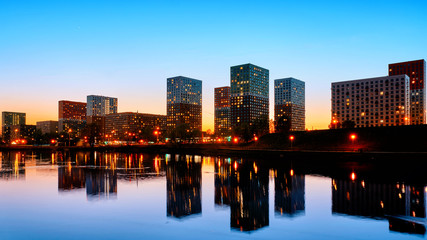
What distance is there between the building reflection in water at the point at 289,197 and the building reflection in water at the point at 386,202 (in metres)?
2.23

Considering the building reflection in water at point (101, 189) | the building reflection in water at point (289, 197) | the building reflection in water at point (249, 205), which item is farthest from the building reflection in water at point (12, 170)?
the building reflection in water at point (289, 197)

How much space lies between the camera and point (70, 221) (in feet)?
53.6

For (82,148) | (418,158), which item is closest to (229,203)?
(418,158)

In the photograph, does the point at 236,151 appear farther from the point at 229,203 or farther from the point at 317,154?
the point at 229,203

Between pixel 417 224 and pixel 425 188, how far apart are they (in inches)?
518

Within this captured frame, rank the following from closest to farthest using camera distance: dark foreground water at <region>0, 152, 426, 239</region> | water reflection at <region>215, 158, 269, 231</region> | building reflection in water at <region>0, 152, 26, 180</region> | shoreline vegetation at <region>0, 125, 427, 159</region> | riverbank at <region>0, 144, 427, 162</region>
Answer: dark foreground water at <region>0, 152, 426, 239</region> < water reflection at <region>215, 158, 269, 231</region> < building reflection in water at <region>0, 152, 26, 180</region> < riverbank at <region>0, 144, 427, 162</region> < shoreline vegetation at <region>0, 125, 427, 159</region>

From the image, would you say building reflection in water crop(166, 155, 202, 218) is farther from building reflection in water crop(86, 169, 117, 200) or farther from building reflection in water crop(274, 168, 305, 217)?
building reflection in water crop(274, 168, 305, 217)

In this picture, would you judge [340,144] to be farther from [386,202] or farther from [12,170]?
[12,170]

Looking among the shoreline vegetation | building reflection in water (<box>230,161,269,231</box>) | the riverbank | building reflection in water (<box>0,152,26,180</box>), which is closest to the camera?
→ building reflection in water (<box>230,161,269,231</box>)

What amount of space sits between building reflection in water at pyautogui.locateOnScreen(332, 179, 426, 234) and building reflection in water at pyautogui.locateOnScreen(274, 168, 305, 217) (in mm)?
2232

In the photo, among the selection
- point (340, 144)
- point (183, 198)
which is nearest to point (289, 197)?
point (183, 198)

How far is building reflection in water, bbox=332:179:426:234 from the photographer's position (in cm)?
1584

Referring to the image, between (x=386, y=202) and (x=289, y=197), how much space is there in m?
6.37

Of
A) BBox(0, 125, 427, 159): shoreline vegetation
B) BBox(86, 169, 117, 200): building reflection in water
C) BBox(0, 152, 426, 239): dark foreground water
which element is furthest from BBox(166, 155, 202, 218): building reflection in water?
BBox(0, 125, 427, 159): shoreline vegetation
